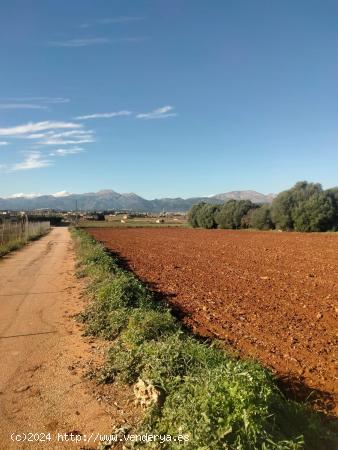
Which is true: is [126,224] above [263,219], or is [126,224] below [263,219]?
→ below

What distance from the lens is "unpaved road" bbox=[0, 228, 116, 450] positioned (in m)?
4.56

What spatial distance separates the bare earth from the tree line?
49.7m

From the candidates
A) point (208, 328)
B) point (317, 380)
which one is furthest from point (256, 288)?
point (317, 380)

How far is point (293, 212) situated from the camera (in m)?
58.5

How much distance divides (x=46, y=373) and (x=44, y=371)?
9 cm

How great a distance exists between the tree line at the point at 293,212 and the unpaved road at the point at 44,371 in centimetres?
4950

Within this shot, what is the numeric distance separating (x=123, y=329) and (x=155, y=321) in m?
0.93

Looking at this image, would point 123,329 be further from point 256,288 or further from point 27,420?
point 256,288

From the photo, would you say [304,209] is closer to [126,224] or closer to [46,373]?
[126,224]

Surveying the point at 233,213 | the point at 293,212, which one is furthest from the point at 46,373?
the point at 233,213

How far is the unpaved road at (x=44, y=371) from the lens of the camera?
456 centimetres

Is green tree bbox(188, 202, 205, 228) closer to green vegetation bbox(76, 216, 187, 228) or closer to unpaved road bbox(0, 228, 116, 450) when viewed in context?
green vegetation bbox(76, 216, 187, 228)

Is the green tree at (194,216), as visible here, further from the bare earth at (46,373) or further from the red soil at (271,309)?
the bare earth at (46,373)

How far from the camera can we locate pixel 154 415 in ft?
14.3
